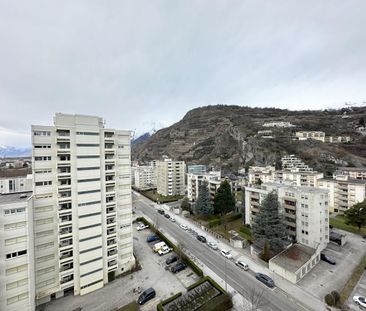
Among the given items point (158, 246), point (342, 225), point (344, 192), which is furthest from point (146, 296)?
point (344, 192)

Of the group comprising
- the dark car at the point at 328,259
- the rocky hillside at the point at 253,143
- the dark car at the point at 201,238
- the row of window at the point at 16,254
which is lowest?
the dark car at the point at 328,259

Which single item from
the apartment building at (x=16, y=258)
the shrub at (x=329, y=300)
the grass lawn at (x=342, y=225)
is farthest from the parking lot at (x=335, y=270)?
the apartment building at (x=16, y=258)

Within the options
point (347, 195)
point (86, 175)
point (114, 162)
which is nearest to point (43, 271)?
point (86, 175)

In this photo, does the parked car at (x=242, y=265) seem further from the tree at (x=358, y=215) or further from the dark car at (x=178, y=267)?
the tree at (x=358, y=215)

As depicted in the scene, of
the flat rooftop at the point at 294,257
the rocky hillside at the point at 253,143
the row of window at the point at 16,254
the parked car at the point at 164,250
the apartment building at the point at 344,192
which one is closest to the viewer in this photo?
the row of window at the point at 16,254

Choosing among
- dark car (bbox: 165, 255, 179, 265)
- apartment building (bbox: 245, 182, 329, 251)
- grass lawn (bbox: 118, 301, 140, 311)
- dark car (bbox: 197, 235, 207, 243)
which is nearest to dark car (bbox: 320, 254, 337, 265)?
apartment building (bbox: 245, 182, 329, 251)

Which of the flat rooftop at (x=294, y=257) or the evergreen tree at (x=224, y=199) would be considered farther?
the evergreen tree at (x=224, y=199)

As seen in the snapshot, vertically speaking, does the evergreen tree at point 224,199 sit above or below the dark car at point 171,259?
above
